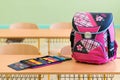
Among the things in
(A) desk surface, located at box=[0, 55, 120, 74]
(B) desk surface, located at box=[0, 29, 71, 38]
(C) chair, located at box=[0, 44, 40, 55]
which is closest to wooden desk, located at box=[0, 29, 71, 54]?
(B) desk surface, located at box=[0, 29, 71, 38]

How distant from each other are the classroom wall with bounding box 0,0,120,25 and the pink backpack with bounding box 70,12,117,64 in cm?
534

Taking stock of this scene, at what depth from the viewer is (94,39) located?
6.48ft

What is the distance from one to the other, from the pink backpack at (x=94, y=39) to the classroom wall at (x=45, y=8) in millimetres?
5336

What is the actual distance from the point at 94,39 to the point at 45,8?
18.0 ft

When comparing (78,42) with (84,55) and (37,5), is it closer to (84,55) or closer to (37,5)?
(84,55)

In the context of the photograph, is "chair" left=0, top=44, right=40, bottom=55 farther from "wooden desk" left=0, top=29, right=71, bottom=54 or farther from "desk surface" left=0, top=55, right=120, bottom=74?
"wooden desk" left=0, top=29, right=71, bottom=54

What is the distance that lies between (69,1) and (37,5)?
0.91 meters

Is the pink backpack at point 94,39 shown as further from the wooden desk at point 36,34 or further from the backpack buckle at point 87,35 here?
the wooden desk at point 36,34

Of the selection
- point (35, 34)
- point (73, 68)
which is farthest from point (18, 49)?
point (73, 68)

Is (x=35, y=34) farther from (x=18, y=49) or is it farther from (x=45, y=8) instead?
(x=45, y=8)

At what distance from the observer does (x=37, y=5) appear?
7.30m

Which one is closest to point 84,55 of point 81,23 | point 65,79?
point 81,23

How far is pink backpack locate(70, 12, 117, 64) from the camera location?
1.97 meters

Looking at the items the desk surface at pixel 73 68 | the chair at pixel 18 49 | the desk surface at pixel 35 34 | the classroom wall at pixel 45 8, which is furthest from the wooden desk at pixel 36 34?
the classroom wall at pixel 45 8
